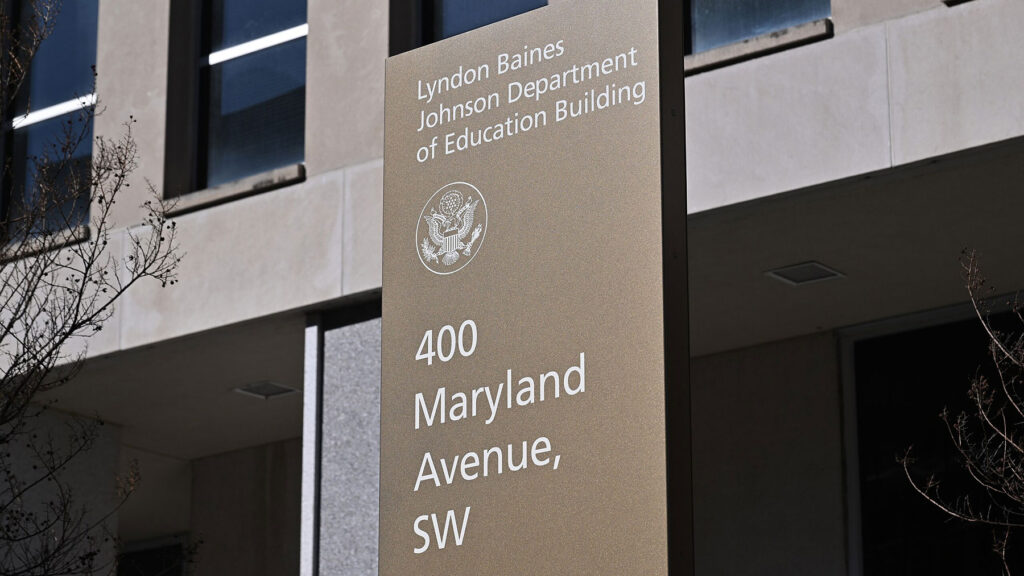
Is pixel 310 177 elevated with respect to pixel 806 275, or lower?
elevated

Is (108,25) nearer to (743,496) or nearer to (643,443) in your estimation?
(743,496)

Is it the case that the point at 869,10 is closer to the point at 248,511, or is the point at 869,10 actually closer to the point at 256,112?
the point at 256,112

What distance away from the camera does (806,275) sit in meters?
11.1

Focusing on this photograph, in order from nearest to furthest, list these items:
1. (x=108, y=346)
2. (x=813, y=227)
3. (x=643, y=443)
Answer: (x=643, y=443) < (x=813, y=227) < (x=108, y=346)

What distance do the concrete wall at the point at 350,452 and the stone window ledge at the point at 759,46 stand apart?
2.86m

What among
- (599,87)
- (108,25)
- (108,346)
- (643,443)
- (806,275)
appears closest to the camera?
(643,443)

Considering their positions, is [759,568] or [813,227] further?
[759,568]

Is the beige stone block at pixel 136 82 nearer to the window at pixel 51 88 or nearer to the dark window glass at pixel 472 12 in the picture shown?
the window at pixel 51 88

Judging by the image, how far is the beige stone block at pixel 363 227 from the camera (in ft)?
36.3

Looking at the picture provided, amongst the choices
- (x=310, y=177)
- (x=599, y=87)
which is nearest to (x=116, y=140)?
(x=310, y=177)

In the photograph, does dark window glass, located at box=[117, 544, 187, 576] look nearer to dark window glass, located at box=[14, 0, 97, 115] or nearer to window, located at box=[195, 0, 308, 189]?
dark window glass, located at box=[14, 0, 97, 115]

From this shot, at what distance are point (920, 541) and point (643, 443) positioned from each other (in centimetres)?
677

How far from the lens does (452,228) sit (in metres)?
6.10

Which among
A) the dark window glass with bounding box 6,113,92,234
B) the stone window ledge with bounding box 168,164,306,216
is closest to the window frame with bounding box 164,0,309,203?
the stone window ledge with bounding box 168,164,306,216
